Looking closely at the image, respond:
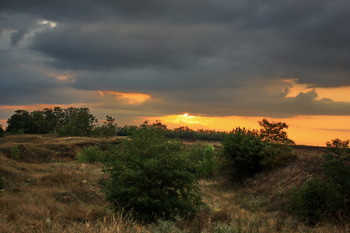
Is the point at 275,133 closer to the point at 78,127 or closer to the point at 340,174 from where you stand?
the point at 340,174

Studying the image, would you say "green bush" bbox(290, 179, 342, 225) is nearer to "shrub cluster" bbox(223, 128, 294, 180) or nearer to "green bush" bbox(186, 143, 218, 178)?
"shrub cluster" bbox(223, 128, 294, 180)

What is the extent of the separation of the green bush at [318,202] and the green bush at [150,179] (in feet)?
22.5

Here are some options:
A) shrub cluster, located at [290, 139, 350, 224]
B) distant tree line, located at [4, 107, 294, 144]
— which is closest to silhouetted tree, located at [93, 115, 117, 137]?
distant tree line, located at [4, 107, 294, 144]

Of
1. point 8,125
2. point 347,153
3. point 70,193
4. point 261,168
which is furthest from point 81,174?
point 8,125

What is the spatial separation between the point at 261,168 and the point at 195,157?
11704 millimetres

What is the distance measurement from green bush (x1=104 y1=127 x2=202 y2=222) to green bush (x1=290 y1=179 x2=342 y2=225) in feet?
22.5

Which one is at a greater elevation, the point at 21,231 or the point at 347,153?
the point at 347,153

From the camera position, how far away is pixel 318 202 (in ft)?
54.6

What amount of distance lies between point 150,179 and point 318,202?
9.31 meters

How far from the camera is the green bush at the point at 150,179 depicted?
12.6 meters

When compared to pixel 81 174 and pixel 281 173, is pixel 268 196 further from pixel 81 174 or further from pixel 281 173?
pixel 81 174

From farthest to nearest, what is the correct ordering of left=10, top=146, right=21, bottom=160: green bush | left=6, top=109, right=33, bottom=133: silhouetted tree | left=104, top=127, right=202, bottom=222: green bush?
1. left=6, top=109, right=33, bottom=133: silhouetted tree
2. left=10, top=146, right=21, bottom=160: green bush
3. left=104, top=127, right=202, bottom=222: green bush

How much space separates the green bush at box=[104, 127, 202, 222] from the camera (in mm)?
12594

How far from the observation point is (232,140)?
29.4m
